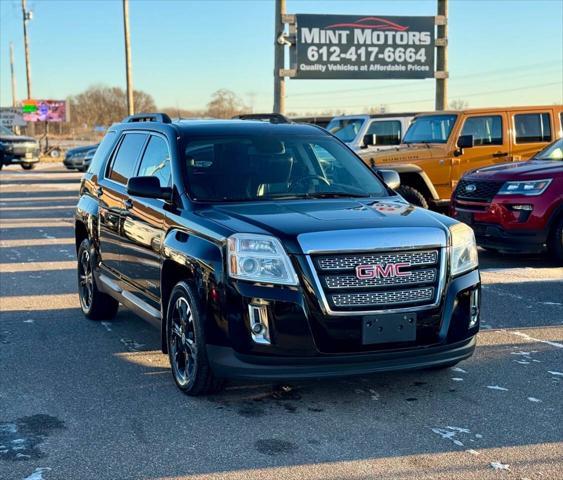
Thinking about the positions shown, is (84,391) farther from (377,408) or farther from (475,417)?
(475,417)

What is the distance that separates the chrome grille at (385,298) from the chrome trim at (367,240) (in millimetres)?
249

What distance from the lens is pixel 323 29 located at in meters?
21.3

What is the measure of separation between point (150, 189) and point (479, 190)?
20.0 ft

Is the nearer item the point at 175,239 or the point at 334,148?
the point at 175,239

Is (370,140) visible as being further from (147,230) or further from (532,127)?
(147,230)

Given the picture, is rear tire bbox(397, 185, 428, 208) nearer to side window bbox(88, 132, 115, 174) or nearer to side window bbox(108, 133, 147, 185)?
side window bbox(88, 132, 115, 174)

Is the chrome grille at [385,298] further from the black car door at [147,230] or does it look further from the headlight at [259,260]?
the black car door at [147,230]

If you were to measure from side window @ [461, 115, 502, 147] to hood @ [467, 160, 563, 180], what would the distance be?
2.61 metres

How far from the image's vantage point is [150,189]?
5.48 metres

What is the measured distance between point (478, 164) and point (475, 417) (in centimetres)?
918

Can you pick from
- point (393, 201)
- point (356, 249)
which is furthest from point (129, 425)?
point (393, 201)

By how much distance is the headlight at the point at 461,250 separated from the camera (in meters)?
4.91

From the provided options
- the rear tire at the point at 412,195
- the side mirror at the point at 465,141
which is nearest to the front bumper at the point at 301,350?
the rear tire at the point at 412,195

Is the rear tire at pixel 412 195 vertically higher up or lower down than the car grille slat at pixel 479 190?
lower down
